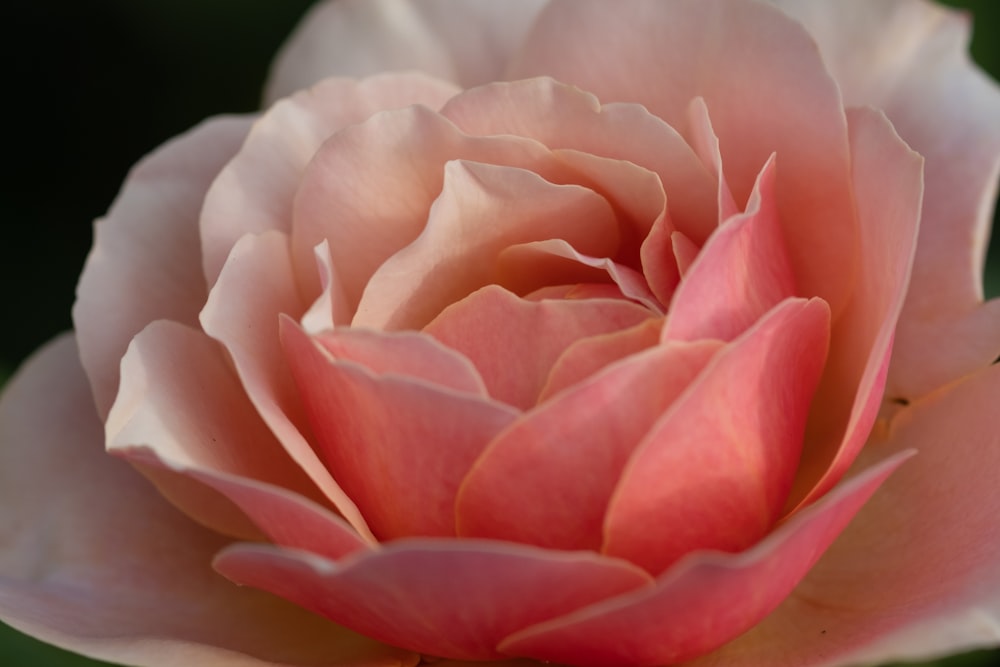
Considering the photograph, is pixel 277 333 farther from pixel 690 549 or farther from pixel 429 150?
pixel 690 549

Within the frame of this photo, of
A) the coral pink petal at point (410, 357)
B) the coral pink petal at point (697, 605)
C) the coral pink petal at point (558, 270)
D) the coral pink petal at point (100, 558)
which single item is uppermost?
the coral pink petal at point (410, 357)

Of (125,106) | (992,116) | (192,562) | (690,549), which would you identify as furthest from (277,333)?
(125,106)

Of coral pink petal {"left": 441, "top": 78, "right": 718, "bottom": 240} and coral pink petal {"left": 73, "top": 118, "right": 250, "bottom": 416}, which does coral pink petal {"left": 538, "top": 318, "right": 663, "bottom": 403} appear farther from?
coral pink petal {"left": 73, "top": 118, "right": 250, "bottom": 416}

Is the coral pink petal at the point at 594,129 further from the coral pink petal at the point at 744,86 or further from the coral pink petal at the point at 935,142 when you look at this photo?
the coral pink petal at the point at 935,142

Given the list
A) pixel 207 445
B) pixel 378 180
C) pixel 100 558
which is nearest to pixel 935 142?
pixel 378 180

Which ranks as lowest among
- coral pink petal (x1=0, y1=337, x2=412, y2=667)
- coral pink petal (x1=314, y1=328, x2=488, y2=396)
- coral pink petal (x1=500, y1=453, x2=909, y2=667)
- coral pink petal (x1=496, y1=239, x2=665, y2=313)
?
coral pink petal (x1=0, y1=337, x2=412, y2=667)

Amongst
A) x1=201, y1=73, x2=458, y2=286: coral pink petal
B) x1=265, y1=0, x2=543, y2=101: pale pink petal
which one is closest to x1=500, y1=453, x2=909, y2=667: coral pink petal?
x1=201, y1=73, x2=458, y2=286: coral pink petal

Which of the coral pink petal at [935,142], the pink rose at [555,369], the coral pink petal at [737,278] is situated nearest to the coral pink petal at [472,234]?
the pink rose at [555,369]

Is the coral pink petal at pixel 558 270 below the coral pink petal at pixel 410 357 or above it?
below
